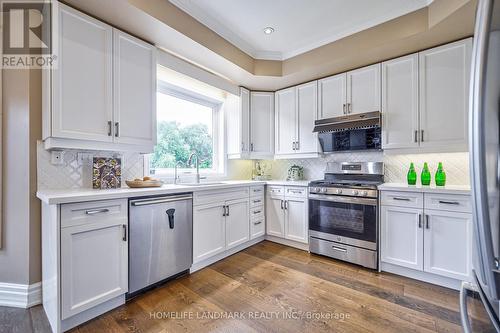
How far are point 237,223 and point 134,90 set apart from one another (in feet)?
6.16

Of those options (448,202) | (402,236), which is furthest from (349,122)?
(402,236)

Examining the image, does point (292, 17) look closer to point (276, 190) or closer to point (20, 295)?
point (276, 190)

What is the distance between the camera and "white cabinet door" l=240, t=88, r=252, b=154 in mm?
3482

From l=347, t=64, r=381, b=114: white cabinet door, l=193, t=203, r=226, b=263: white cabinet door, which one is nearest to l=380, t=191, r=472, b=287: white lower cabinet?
l=347, t=64, r=381, b=114: white cabinet door

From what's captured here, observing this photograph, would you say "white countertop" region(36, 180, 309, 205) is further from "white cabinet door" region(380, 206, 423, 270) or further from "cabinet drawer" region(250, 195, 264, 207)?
"white cabinet door" region(380, 206, 423, 270)

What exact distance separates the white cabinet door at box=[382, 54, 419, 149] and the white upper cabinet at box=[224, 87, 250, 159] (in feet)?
5.99

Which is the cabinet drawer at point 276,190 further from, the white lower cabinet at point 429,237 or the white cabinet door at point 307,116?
the white lower cabinet at point 429,237

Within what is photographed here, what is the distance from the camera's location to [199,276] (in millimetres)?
2361

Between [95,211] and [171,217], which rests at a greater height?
[95,211]

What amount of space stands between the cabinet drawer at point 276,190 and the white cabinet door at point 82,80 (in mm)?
2108

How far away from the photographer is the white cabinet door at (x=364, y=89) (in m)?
2.73

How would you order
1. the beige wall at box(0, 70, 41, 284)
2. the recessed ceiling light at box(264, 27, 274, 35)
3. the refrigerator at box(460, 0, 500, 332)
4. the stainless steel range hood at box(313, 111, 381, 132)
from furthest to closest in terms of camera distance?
the stainless steel range hood at box(313, 111, 381, 132), the recessed ceiling light at box(264, 27, 274, 35), the beige wall at box(0, 70, 41, 284), the refrigerator at box(460, 0, 500, 332)

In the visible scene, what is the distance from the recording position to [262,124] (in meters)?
3.66

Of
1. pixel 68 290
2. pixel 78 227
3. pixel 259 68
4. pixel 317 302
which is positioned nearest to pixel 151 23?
pixel 259 68
